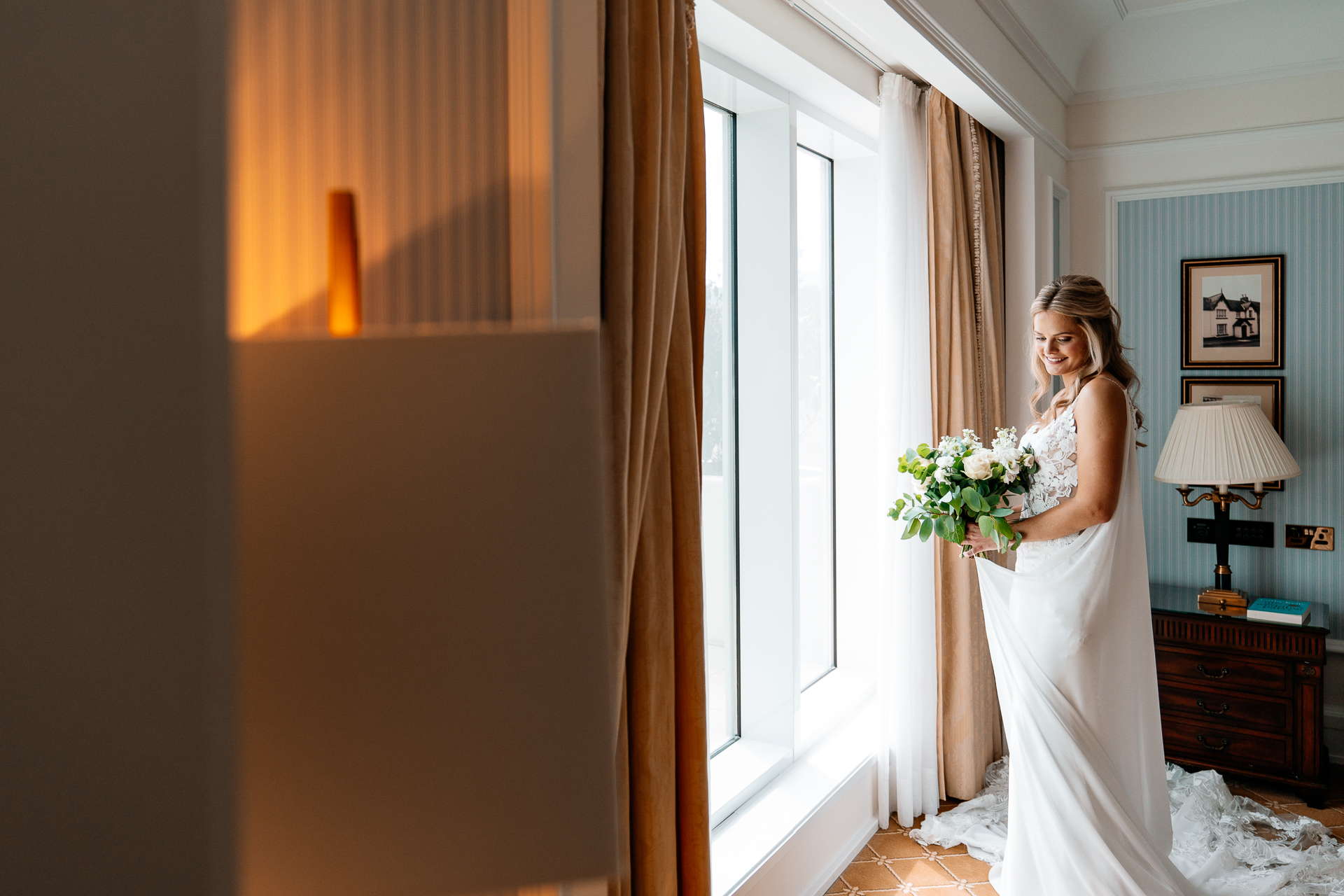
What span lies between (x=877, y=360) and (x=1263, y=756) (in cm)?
210

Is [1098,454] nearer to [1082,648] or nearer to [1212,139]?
[1082,648]

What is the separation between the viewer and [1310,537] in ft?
11.2

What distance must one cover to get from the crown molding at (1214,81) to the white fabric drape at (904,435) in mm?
1494

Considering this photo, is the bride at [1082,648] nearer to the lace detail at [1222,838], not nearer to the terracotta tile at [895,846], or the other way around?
the lace detail at [1222,838]

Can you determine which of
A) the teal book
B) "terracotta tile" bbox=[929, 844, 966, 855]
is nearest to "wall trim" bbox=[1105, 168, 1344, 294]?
the teal book

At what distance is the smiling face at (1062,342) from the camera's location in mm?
2266

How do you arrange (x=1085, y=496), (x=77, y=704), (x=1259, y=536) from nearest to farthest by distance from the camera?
(x=77, y=704), (x=1085, y=496), (x=1259, y=536)

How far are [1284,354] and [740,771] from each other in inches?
117

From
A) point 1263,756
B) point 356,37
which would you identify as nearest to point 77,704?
point 356,37

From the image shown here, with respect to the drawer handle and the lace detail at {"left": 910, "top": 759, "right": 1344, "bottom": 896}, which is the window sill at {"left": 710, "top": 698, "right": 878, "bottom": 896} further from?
the drawer handle

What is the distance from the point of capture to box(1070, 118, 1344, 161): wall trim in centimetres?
338

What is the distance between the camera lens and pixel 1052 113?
364cm

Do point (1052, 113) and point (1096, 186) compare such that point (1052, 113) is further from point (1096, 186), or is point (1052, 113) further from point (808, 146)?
point (808, 146)

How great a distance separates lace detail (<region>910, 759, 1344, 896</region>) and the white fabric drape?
17 centimetres
